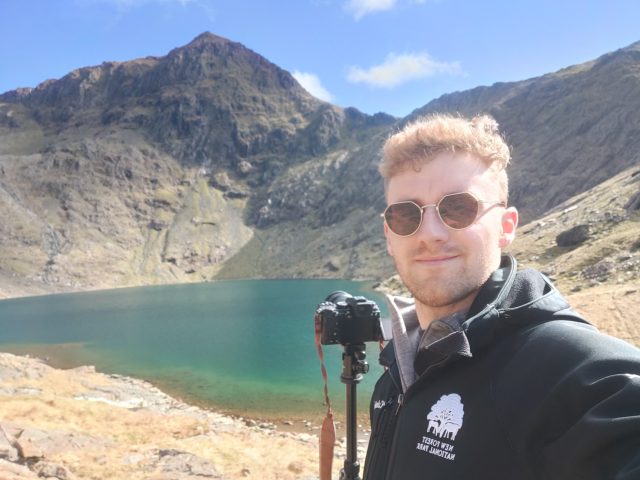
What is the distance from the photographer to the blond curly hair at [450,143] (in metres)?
2.18

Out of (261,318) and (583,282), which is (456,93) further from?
(583,282)

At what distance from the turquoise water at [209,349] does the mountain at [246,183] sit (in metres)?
49.7

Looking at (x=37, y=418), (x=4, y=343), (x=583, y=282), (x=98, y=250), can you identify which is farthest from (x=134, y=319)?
(x=98, y=250)

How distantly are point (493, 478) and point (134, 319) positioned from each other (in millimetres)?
59317

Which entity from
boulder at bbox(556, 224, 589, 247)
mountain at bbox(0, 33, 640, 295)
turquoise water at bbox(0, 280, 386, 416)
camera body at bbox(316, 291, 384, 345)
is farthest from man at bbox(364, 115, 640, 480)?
mountain at bbox(0, 33, 640, 295)

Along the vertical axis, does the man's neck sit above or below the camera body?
above

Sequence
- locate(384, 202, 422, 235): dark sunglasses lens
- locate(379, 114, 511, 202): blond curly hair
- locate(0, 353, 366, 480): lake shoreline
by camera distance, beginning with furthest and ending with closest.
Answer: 1. locate(0, 353, 366, 480): lake shoreline
2. locate(384, 202, 422, 235): dark sunglasses lens
3. locate(379, 114, 511, 202): blond curly hair

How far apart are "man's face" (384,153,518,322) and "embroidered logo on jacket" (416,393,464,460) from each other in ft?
1.64

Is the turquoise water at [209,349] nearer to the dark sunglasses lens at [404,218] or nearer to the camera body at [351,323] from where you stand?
the camera body at [351,323]

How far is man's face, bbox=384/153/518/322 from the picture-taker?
2.10 metres

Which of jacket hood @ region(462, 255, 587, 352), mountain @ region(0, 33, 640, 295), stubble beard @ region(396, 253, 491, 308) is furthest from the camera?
mountain @ region(0, 33, 640, 295)

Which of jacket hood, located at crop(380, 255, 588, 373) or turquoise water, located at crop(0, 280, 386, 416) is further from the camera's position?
turquoise water, located at crop(0, 280, 386, 416)

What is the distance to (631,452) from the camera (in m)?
1.27

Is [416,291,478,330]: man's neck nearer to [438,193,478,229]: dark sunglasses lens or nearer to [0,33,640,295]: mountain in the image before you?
[438,193,478,229]: dark sunglasses lens
